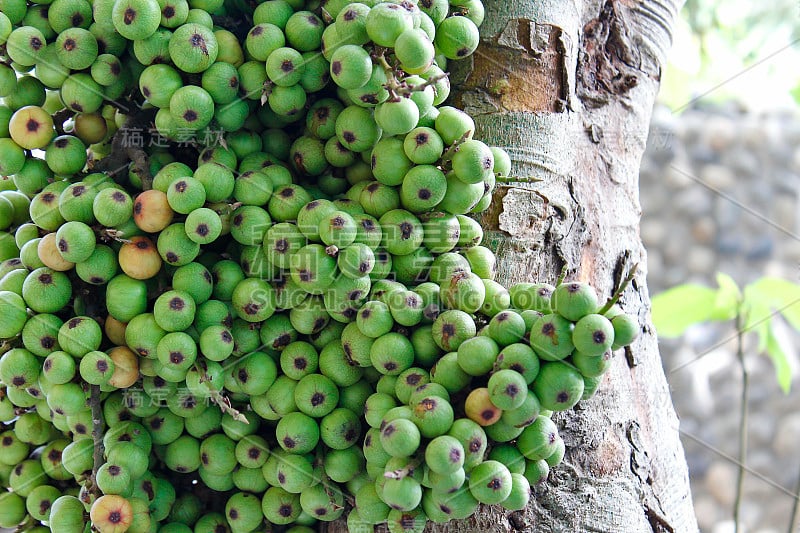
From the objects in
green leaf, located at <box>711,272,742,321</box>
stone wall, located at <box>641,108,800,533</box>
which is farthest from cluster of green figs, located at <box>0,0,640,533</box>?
stone wall, located at <box>641,108,800,533</box>

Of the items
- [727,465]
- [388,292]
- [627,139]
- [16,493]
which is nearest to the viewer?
[388,292]

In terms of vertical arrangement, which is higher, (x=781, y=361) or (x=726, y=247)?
(x=781, y=361)

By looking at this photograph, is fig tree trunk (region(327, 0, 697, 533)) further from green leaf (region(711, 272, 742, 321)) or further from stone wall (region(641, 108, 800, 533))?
stone wall (region(641, 108, 800, 533))

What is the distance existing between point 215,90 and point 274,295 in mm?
289

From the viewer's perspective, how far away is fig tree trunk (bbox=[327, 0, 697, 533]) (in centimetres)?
103

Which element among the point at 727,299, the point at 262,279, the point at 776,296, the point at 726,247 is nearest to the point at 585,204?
the point at 262,279

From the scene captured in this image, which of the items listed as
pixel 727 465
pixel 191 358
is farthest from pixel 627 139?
pixel 727 465

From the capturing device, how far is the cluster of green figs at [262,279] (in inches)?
35.5

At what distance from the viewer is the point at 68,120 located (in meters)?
1.14

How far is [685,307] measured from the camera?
1793 mm

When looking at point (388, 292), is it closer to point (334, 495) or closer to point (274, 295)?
point (274, 295)

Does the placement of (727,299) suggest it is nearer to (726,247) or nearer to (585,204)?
(585,204)

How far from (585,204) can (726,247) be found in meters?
4.02

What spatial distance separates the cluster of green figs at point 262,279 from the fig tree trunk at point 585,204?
0.09 metres
